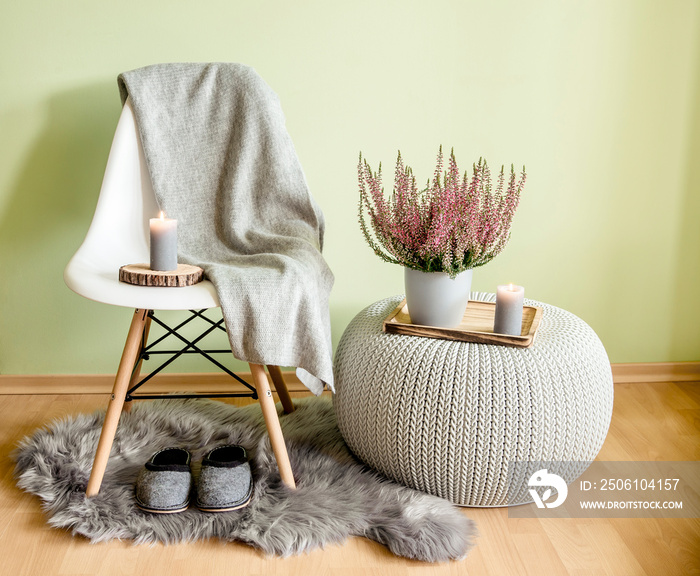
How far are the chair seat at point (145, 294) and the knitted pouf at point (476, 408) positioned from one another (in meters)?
0.35

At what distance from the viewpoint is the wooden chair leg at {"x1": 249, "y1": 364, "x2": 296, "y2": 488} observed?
1374 mm

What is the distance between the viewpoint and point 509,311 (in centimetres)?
138

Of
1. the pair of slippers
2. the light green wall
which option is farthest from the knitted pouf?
the light green wall

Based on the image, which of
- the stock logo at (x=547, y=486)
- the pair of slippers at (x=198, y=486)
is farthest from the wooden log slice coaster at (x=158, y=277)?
the stock logo at (x=547, y=486)

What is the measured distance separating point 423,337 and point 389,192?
66cm

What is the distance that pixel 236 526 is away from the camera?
1317 millimetres

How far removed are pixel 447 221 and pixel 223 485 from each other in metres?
0.70

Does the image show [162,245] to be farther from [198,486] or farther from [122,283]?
[198,486]

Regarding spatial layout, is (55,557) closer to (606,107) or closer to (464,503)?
(464,503)

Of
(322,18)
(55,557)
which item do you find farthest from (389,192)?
(55,557)

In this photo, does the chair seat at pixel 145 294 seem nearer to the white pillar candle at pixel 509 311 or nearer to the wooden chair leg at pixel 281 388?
the wooden chair leg at pixel 281 388

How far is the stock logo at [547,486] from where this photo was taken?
1341mm

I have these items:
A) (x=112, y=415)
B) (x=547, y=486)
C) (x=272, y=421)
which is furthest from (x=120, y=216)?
(x=547, y=486)

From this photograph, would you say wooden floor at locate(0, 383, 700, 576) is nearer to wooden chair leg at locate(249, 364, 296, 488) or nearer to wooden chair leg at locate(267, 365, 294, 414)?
wooden chair leg at locate(249, 364, 296, 488)
